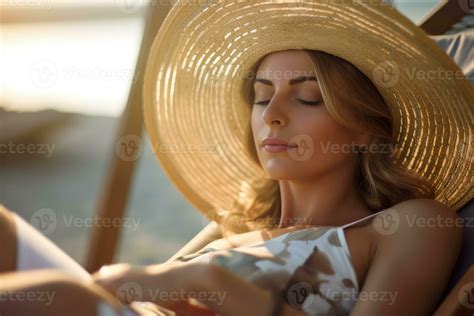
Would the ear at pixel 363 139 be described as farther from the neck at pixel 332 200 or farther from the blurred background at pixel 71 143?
the blurred background at pixel 71 143

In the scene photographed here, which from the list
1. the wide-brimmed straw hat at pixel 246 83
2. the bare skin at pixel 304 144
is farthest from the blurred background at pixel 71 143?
the bare skin at pixel 304 144

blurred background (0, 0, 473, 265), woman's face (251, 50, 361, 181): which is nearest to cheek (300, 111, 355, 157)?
woman's face (251, 50, 361, 181)

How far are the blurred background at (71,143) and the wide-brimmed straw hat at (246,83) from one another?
1.28 m

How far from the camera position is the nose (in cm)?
133

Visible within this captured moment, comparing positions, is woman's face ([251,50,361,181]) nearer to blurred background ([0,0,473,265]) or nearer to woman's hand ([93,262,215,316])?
woman's hand ([93,262,215,316])

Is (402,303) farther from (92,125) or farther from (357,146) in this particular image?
(92,125)

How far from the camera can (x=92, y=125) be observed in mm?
5527

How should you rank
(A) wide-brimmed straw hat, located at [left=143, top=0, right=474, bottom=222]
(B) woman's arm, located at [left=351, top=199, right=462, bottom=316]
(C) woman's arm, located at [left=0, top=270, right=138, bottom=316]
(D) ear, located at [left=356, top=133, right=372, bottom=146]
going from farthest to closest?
→ (D) ear, located at [left=356, top=133, right=372, bottom=146] → (A) wide-brimmed straw hat, located at [left=143, top=0, right=474, bottom=222] → (B) woman's arm, located at [left=351, top=199, right=462, bottom=316] → (C) woman's arm, located at [left=0, top=270, right=138, bottom=316]

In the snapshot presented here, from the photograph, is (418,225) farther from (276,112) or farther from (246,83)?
(246,83)

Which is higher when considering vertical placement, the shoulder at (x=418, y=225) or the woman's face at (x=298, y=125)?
the woman's face at (x=298, y=125)

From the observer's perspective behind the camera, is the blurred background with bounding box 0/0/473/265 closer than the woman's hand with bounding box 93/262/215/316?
No

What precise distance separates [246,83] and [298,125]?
1.09ft

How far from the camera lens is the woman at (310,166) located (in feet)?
3.78

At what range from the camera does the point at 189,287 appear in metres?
1.15
